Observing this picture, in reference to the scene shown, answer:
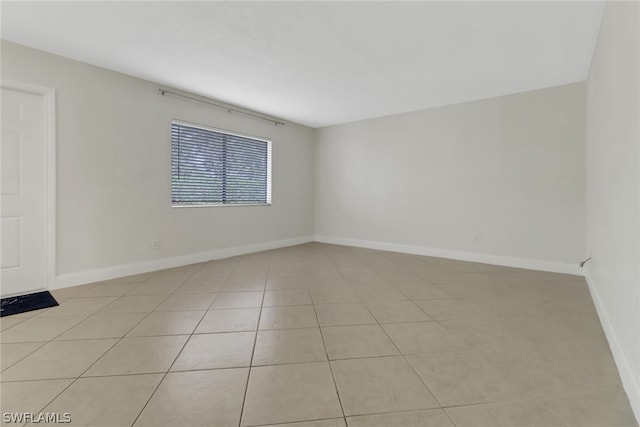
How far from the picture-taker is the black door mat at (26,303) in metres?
2.35

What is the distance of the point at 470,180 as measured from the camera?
4.33 m

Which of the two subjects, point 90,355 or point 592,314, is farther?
point 592,314

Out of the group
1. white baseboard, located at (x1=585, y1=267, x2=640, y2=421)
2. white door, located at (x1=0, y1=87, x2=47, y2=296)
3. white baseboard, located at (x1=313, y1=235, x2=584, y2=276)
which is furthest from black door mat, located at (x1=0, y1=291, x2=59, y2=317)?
white baseboard, located at (x1=313, y1=235, x2=584, y2=276)

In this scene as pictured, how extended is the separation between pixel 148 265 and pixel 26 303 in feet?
3.86

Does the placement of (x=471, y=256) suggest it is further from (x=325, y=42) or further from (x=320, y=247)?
(x=325, y=42)

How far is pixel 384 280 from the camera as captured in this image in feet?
10.9

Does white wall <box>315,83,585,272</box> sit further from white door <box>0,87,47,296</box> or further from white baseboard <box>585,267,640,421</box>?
white door <box>0,87,47,296</box>

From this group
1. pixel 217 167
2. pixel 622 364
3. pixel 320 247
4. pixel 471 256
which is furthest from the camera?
pixel 320 247

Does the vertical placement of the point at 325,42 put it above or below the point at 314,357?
above

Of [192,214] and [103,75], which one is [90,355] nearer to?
[192,214]

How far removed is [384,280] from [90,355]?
272cm

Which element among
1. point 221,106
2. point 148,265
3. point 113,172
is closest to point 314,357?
point 148,265

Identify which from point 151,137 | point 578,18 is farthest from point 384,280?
point 151,137

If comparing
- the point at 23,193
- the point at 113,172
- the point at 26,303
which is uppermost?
the point at 113,172
